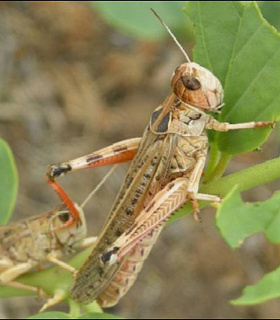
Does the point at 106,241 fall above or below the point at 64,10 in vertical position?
above

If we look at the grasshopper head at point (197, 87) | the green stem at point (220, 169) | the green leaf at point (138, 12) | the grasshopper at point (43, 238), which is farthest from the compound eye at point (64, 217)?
the green leaf at point (138, 12)

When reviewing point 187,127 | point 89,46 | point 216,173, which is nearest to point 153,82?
point 89,46

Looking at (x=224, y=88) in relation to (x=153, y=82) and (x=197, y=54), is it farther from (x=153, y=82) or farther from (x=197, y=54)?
(x=153, y=82)

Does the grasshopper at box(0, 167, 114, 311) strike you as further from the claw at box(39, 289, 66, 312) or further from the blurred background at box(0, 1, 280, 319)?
the blurred background at box(0, 1, 280, 319)

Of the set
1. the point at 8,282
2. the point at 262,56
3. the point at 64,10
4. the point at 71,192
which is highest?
the point at 262,56

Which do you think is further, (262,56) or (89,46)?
(89,46)

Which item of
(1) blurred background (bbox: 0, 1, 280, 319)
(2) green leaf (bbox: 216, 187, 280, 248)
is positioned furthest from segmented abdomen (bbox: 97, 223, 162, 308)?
(1) blurred background (bbox: 0, 1, 280, 319)

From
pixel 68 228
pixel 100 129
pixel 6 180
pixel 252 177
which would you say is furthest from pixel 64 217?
pixel 100 129
